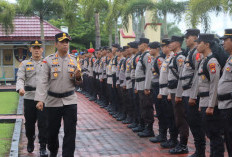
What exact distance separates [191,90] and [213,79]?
0.97 metres

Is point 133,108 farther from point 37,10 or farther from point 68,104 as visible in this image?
point 37,10

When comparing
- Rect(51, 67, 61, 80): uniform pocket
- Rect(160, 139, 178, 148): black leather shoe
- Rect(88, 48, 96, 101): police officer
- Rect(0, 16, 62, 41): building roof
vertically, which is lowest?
Rect(160, 139, 178, 148): black leather shoe

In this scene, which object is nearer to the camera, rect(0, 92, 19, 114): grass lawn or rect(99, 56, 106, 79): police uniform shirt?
rect(0, 92, 19, 114): grass lawn

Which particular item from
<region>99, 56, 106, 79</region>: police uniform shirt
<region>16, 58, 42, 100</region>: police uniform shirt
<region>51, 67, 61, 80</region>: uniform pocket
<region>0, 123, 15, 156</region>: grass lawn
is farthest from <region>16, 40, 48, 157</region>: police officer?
<region>99, 56, 106, 79</region>: police uniform shirt

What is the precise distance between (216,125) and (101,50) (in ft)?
34.0

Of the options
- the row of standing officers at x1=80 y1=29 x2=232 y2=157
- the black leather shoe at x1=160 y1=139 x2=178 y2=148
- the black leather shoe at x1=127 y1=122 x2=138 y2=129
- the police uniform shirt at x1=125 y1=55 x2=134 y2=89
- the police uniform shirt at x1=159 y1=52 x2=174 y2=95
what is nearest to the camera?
the row of standing officers at x1=80 y1=29 x2=232 y2=157

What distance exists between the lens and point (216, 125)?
5750mm

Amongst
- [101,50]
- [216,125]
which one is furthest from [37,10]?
[216,125]

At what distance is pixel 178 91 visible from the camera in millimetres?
7211

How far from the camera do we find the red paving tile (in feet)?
24.5

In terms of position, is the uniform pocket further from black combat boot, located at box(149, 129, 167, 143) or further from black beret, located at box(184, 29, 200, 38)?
black combat boot, located at box(149, 129, 167, 143)

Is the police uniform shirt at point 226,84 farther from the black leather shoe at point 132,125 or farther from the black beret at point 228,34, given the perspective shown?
the black leather shoe at point 132,125

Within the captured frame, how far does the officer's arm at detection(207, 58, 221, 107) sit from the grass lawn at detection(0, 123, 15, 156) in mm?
3948

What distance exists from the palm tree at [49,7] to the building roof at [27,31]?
2.53 metres
